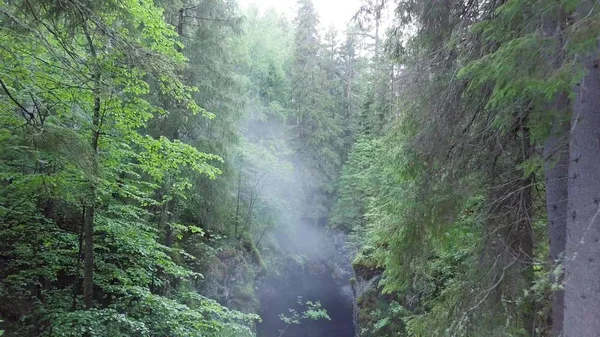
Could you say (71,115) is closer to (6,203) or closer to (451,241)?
(6,203)

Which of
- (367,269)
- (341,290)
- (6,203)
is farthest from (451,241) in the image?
(341,290)


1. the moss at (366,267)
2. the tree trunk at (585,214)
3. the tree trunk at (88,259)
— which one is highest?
the moss at (366,267)

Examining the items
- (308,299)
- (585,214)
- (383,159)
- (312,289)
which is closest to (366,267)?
(383,159)

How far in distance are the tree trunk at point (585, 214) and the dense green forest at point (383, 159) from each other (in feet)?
0.05

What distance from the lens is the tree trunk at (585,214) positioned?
3.10 metres

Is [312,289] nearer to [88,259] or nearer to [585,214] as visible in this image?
[88,259]

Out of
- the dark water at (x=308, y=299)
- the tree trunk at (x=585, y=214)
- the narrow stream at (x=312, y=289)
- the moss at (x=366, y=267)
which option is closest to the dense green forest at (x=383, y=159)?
the tree trunk at (x=585, y=214)

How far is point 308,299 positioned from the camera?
883 inches

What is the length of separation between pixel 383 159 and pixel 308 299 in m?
18.0

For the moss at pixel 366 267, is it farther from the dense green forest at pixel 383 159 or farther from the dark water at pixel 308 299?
the dark water at pixel 308 299

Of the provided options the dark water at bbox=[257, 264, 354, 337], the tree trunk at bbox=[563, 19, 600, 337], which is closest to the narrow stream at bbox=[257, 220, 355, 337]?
the dark water at bbox=[257, 264, 354, 337]

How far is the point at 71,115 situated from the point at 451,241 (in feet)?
19.3

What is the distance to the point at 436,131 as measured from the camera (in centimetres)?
503

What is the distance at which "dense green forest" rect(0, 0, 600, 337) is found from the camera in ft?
10.8
